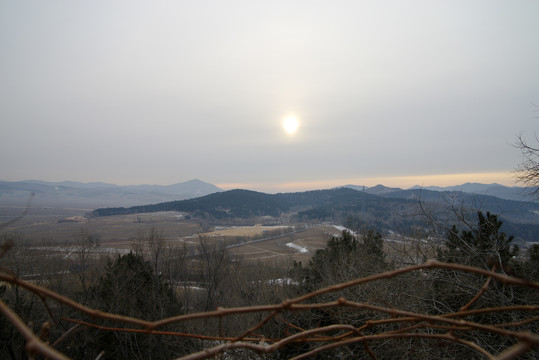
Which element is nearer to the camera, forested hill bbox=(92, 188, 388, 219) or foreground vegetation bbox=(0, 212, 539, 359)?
foreground vegetation bbox=(0, 212, 539, 359)

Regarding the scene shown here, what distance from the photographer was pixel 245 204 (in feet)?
430

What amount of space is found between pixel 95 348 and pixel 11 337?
307 cm

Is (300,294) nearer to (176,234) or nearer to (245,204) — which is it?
(176,234)

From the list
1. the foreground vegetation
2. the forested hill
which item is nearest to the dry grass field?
the forested hill

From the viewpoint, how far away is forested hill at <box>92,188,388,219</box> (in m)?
114

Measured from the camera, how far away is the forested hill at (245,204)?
114m

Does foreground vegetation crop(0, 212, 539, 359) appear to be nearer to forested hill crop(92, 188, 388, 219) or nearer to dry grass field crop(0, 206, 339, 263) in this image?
dry grass field crop(0, 206, 339, 263)

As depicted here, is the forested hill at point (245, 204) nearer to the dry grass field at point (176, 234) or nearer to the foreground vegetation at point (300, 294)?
the dry grass field at point (176, 234)

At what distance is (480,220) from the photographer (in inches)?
299

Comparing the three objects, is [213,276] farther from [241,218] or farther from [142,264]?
[241,218]

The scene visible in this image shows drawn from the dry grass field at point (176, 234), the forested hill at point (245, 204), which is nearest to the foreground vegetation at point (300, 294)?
the dry grass field at point (176, 234)

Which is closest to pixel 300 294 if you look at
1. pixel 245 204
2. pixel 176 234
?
pixel 176 234

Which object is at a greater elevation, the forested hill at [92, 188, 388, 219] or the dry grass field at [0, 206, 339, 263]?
the forested hill at [92, 188, 388, 219]

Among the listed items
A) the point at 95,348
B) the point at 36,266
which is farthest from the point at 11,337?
the point at 36,266
